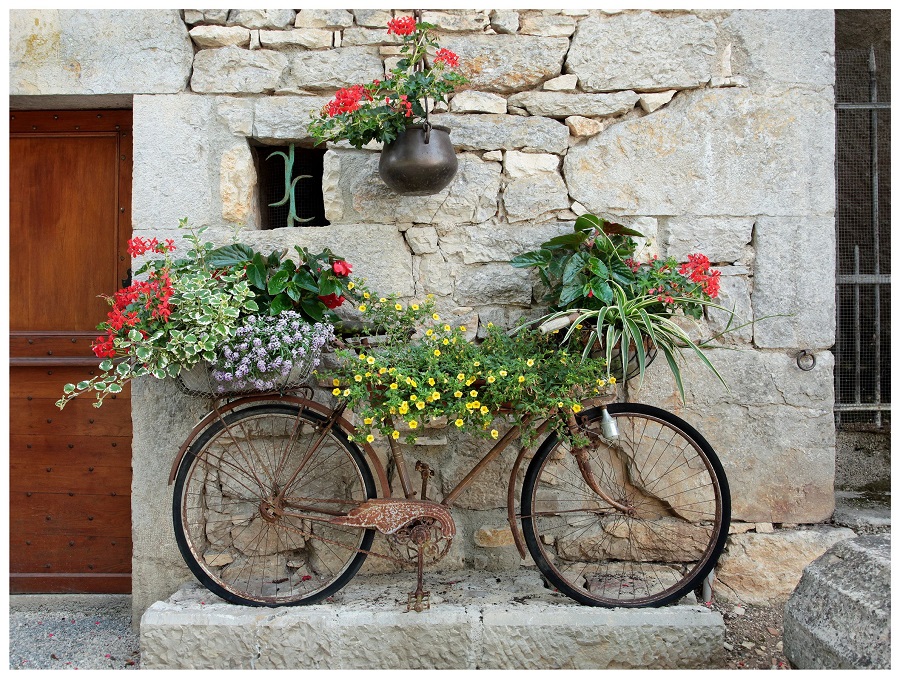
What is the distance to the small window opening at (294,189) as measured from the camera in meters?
2.99

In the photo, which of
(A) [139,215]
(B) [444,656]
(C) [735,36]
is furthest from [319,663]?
(C) [735,36]

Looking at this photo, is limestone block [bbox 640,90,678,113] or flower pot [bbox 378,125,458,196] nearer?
flower pot [bbox 378,125,458,196]

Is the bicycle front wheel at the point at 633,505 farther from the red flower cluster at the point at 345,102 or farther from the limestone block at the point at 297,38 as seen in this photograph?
the limestone block at the point at 297,38

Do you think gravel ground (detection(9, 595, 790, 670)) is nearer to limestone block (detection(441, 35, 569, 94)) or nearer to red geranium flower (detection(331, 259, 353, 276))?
red geranium flower (detection(331, 259, 353, 276))

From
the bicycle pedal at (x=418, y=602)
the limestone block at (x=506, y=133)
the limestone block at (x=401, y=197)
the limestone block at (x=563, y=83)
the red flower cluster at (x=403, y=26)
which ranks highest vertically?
the red flower cluster at (x=403, y=26)

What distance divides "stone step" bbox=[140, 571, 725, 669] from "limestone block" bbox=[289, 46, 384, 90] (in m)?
2.12

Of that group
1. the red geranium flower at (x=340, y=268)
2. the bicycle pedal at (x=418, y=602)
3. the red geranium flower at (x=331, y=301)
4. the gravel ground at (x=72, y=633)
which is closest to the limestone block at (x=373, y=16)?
the red geranium flower at (x=340, y=268)

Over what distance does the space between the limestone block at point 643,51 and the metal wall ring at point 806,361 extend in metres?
1.23

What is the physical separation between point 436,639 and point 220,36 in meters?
2.56

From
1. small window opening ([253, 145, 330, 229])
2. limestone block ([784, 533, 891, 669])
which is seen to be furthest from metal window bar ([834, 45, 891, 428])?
small window opening ([253, 145, 330, 229])

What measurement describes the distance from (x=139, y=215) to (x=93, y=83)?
0.59 meters

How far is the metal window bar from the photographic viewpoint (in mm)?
3209

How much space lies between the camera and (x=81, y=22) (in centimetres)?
283
